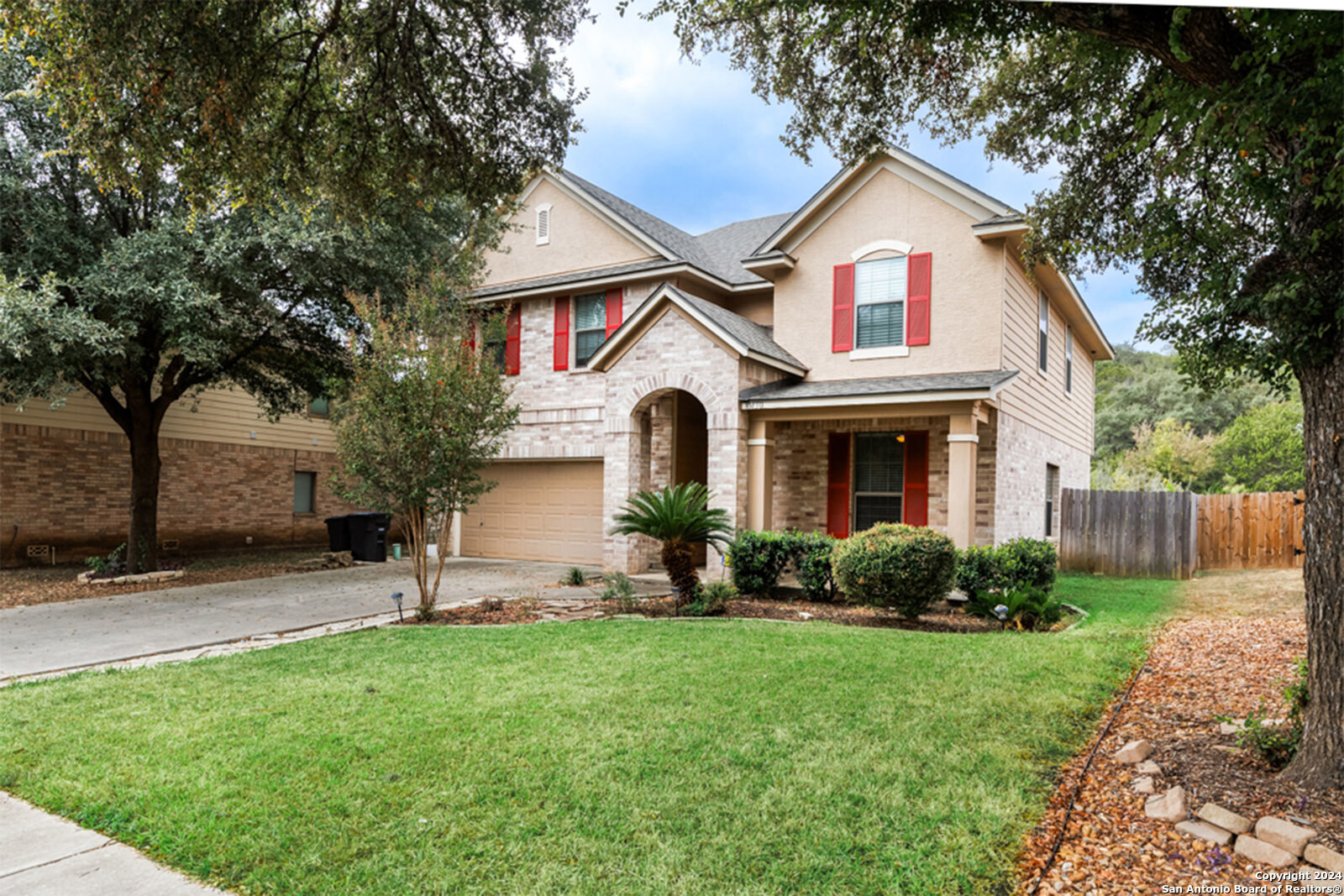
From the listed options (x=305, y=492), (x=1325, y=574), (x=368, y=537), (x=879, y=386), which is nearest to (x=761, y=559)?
(x=879, y=386)

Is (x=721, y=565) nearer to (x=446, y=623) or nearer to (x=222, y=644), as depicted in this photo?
(x=446, y=623)

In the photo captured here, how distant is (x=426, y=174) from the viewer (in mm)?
7090

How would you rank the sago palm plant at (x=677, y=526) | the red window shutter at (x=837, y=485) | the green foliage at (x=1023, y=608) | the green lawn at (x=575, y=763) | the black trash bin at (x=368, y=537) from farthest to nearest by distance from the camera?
the black trash bin at (x=368, y=537), the red window shutter at (x=837, y=485), the sago palm plant at (x=677, y=526), the green foliage at (x=1023, y=608), the green lawn at (x=575, y=763)

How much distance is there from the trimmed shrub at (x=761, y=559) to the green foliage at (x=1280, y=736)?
6.32 meters

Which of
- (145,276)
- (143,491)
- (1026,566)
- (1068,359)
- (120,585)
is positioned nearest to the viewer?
(1026,566)

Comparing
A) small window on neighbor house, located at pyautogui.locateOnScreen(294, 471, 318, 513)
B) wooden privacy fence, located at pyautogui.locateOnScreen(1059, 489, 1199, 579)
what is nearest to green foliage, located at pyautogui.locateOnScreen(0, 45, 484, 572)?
small window on neighbor house, located at pyautogui.locateOnScreen(294, 471, 318, 513)

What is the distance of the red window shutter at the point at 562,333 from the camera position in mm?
15133

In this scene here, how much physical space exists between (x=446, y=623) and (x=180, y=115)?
17.9ft

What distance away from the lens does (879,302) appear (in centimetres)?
1246

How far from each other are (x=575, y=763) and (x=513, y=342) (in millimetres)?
12728

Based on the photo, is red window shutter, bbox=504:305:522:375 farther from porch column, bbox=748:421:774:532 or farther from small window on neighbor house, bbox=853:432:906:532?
small window on neighbor house, bbox=853:432:906:532

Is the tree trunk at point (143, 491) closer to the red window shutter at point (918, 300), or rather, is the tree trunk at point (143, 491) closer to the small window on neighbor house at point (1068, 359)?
the red window shutter at point (918, 300)

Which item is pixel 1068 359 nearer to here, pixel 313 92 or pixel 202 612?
pixel 313 92

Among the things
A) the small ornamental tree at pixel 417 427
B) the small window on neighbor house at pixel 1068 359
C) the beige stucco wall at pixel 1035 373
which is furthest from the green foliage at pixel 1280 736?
the small window on neighbor house at pixel 1068 359
